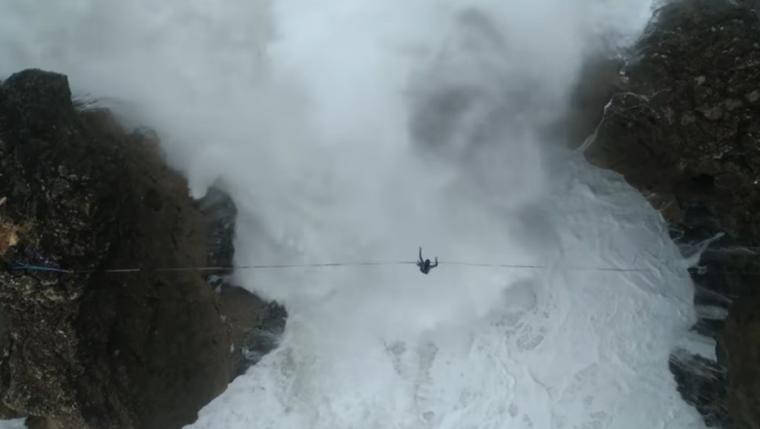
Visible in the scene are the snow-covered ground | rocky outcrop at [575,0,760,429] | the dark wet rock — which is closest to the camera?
rocky outcrop at [575,0,760,429]

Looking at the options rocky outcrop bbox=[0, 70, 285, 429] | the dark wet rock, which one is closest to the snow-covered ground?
the dark wet rock

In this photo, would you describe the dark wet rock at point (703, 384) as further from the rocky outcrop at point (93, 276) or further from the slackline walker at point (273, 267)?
the rocky outcrop at point (93, 276)

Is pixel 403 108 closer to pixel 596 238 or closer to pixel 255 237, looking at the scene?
pixel 255 237

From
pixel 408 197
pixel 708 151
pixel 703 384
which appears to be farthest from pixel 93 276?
pixel 703 384

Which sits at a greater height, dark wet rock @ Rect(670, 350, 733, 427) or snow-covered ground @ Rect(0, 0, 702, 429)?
snow-covered ground @ Rect(0, 0, 702, 429)

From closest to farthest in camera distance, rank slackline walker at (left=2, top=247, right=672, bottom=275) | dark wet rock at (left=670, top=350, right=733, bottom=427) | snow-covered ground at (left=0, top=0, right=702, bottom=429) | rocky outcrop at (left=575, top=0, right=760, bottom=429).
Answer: slackline walker at (left=2, top=247, right=672, bottom=275) → rocky outcrop at (left=575, top=0, right=760, bottom=429) → dark wet rock at (left=670, top=350, right=733, bottom=427) → snow-covered ground at (left=0, top=0, right=702, bottom=429)

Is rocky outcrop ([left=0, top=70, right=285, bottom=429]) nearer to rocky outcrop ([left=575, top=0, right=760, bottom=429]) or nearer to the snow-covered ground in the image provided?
the snow-covered ground

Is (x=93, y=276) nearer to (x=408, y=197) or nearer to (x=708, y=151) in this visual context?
(x=408, y=197)

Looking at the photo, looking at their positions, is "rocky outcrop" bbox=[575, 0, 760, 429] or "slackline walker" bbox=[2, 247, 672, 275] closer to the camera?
"slackline walker" bbox=[2, 247, 672, 275]
